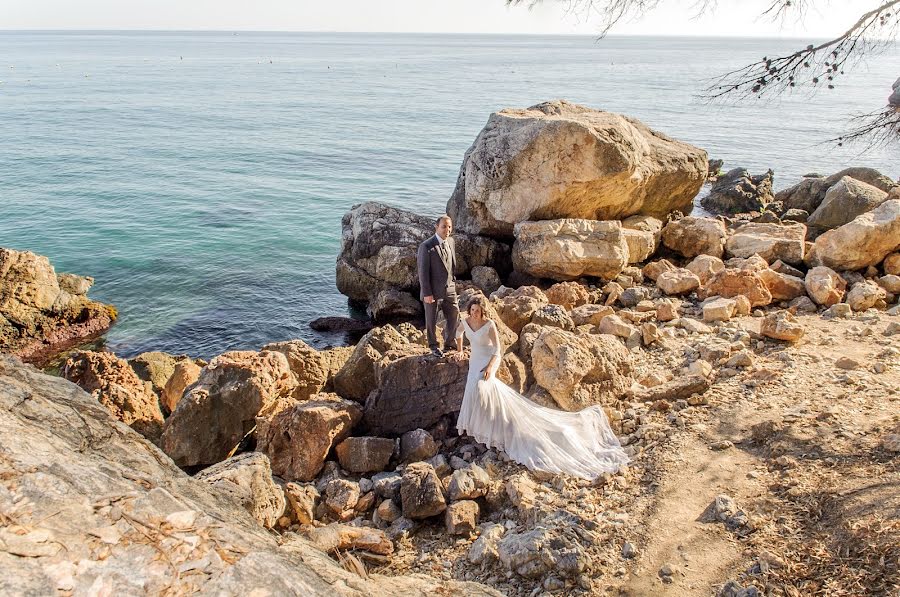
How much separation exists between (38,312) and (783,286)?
18.2 metres

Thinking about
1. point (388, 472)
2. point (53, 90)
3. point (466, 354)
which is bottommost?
point (388, 472)

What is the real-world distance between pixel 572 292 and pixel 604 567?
809 cm

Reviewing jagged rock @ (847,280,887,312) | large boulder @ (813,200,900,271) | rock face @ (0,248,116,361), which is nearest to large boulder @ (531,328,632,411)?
jagged rock @ (847,280,887,312)

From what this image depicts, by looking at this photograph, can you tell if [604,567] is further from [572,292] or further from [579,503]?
[572,292]

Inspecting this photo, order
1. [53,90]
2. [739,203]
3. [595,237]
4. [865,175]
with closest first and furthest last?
[595,237] < [865,175] < [739,203] < [53,90]

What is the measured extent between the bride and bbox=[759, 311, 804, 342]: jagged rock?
4006 millimetres

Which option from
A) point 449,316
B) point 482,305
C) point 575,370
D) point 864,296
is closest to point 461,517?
point 575,370

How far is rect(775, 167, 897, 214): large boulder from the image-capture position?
2143cm

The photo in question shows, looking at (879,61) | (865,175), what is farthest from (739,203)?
(879,61)

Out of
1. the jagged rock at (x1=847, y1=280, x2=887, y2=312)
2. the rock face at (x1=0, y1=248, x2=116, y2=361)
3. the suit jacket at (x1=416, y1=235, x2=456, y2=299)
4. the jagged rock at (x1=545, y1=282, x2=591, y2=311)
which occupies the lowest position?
the rock face at (x1=0, y1=248, x2=116, y2=361)

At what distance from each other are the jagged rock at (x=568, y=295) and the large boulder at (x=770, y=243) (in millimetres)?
4865

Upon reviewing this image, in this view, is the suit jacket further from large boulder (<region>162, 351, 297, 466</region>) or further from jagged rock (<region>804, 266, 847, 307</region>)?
jagged rock (<region>804, 266, 847, 307</region>)

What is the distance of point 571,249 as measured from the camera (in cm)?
1480

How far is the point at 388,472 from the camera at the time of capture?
8.27m
